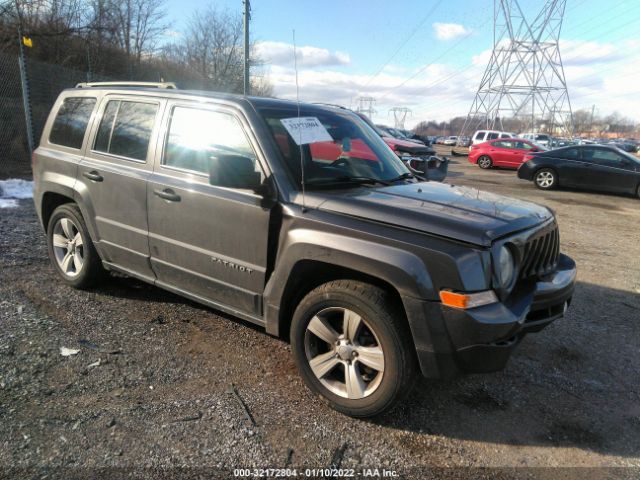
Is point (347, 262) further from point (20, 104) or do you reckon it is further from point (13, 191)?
point (20, 104)

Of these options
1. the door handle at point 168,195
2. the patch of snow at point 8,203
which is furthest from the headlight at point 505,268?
the patch of snow at point 8,203

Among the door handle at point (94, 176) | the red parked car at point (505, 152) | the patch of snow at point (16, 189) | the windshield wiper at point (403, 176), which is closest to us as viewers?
the windshield wiper at point (403, 176)

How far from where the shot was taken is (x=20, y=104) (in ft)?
39.1

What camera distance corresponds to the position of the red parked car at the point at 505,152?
21.6m

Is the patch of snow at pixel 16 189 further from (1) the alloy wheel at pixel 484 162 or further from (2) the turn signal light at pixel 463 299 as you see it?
(1) the alloy wheel at pixel 484 162

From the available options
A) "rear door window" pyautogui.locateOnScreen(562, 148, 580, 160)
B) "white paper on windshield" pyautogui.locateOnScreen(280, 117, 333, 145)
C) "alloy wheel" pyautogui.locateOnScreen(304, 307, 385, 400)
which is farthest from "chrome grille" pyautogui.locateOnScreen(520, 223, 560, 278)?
"rear door window" pyautogui.locateOnScreen(562, 148, 580, 160)

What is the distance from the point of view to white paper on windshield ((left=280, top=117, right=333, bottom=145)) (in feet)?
Result: 10.8

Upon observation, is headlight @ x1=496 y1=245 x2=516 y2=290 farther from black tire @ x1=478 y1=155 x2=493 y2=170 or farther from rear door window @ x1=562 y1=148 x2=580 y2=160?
black tire @ x1=478 y1=155 x2=493 y2=170

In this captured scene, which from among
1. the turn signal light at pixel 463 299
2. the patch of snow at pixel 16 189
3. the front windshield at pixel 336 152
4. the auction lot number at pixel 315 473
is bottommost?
the auction lot number at pixel 315 473

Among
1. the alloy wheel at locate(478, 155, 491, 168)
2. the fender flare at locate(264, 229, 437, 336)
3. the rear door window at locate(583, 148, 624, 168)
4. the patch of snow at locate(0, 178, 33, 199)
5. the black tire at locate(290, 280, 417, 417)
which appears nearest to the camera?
the fender flare at locate(264, 229, 437, 336)

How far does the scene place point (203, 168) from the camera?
339 centimetres

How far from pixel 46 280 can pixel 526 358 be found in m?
4.57

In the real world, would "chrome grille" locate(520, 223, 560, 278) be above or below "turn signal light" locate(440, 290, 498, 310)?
above

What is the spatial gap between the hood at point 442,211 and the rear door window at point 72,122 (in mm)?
2771
